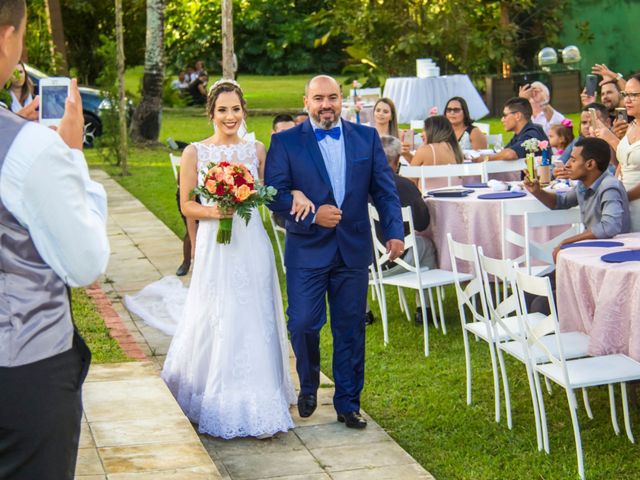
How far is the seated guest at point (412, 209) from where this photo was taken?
8.41m

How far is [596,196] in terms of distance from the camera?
6.99 meters

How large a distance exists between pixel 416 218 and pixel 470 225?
0.44m

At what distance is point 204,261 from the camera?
6.12 m

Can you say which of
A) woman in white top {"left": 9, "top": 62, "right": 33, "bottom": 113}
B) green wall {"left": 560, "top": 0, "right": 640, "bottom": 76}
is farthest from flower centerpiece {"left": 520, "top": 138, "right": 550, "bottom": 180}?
green wall {"left": 560, "top": 0, "right": 640, "bottom": 76}

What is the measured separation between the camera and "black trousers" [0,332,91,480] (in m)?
2.58

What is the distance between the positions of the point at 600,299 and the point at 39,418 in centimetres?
381

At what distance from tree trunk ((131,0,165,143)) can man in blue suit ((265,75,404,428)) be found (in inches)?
628

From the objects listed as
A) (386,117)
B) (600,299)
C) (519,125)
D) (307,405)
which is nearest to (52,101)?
(307,405)

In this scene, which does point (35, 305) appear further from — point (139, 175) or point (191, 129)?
point (191, 129)

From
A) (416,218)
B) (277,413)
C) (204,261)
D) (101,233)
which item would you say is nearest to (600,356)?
(277,413)

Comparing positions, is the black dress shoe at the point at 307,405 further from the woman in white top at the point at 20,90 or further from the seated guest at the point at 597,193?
the woman in white top at the point at 20,90

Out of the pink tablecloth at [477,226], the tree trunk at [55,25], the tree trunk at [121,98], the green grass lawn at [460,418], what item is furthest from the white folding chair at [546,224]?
the tree trunk at [55,25]

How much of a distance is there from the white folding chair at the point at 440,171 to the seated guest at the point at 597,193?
8.43ft

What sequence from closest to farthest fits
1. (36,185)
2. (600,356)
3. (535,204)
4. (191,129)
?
(36,185), (600,356), (535,204), (191,129)
